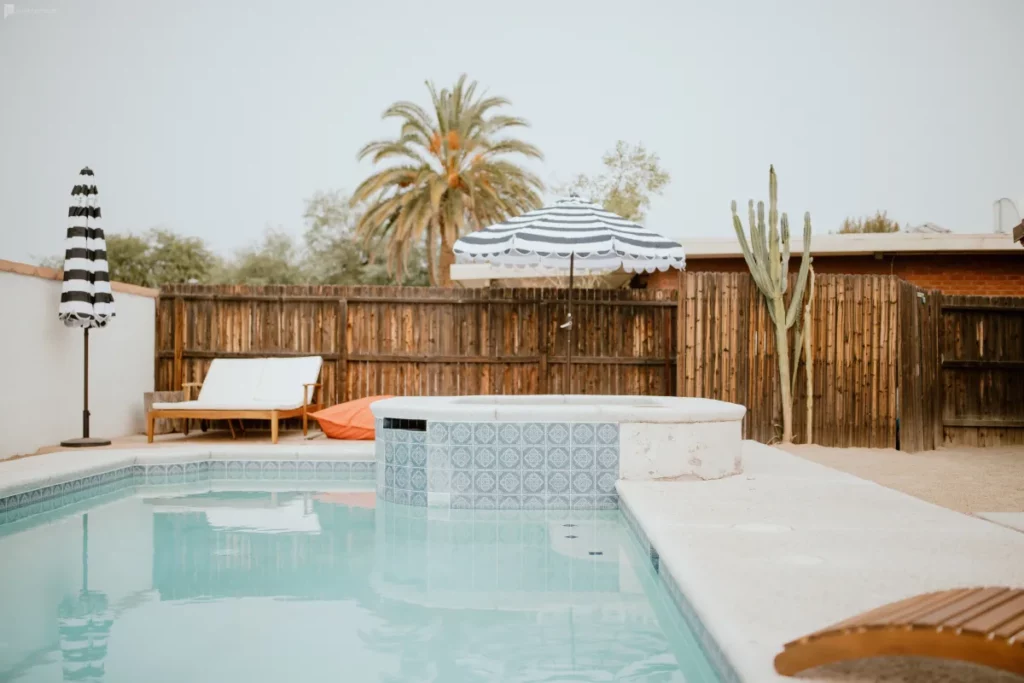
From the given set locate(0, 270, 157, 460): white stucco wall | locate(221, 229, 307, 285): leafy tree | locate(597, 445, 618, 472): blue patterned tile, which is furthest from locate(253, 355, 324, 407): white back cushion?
locate(221, 229, 307, 285): leafy tree

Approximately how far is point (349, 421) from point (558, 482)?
368cm

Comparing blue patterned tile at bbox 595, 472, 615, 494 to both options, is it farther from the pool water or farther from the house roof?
the house roof

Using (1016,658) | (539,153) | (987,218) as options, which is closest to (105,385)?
(1016,658)

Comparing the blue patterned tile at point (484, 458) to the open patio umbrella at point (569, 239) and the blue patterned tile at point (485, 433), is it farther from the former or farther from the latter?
the open patio umbrella at point (569, 239)

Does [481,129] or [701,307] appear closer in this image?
[701,307]

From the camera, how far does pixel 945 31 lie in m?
30.5

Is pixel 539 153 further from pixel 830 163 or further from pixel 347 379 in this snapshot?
pixel 830 163

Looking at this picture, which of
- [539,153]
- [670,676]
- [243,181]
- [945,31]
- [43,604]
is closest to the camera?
[670,676]

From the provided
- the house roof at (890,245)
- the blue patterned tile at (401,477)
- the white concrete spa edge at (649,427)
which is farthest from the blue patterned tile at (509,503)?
the house roof at (890,245)

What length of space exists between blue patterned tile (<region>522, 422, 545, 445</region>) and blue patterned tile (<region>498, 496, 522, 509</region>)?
388 mm

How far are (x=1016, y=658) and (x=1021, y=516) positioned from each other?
3.13m

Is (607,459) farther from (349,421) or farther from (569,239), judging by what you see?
(349,421)

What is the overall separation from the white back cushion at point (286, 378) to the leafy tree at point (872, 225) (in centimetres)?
2286

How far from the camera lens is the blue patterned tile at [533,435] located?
5.79 metres
